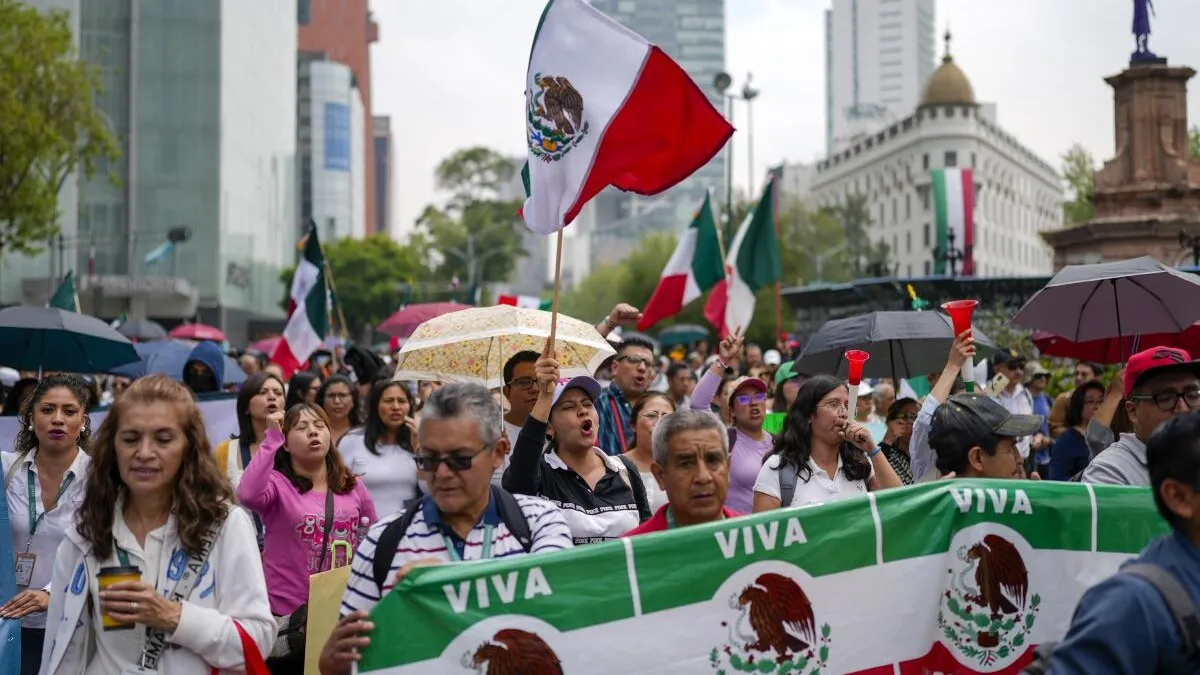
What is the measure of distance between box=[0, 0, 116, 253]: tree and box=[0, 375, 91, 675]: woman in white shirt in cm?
2387

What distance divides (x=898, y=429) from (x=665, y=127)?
2721 millimetres

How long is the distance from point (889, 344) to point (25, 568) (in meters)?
5.38

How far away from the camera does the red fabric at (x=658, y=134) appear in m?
5.94

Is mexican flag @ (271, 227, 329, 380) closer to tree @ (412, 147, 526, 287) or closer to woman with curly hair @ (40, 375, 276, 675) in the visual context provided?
woman with curly hair @ (40, 375, 276, 675)

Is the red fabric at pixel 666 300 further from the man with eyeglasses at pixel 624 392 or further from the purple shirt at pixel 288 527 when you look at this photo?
the purple shirt at pixel 288 527

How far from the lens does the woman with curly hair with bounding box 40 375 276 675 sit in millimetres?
3844

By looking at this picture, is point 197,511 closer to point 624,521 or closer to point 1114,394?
point 624,521

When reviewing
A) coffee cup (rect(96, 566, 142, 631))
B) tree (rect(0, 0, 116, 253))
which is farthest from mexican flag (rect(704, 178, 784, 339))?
tree (rect(0, 0, 116, 253))

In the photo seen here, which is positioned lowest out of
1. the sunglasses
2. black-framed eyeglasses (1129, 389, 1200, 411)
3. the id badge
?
the id badge

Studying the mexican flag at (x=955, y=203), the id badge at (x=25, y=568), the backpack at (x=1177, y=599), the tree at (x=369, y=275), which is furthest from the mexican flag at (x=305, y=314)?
the tree at (x=369, y=275)

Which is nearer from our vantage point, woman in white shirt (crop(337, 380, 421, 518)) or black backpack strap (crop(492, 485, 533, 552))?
black backpack strap (crop(492, 485, 533, 552))

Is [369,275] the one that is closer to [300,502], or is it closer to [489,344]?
[489,344]

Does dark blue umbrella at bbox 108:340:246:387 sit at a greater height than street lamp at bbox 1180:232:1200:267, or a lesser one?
lesser

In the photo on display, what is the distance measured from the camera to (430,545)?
3955 millimetres
